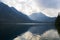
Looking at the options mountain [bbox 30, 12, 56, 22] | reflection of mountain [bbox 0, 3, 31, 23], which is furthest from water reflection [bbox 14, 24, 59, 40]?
reflection of mountain [bbox 0, 3, 31, 23]

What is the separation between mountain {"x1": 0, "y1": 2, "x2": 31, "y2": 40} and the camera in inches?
117

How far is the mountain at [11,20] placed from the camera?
2.96 metres

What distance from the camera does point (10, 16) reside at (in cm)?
307

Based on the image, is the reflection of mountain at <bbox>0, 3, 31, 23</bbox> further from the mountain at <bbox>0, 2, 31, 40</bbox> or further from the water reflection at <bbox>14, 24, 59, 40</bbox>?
the water reflection at <bbox>14, 24, 59, 40</bbox>

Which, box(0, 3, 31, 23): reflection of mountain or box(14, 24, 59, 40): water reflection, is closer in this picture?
box(14, 24, 59, 40): water reflection

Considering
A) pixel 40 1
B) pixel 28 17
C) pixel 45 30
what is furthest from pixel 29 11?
pixel 45 30

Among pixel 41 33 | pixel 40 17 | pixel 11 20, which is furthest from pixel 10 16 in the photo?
pixel 41 33

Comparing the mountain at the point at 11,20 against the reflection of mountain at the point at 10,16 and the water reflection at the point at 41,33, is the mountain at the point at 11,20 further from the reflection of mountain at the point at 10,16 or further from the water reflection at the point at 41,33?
the water reflection at the point at 41,33

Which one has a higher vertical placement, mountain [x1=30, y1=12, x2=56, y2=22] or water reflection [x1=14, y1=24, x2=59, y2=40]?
mountain [x1=30, y1=12, x2=56, y2=22]

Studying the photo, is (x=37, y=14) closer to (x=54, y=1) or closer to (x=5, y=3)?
(x=54, y=1)

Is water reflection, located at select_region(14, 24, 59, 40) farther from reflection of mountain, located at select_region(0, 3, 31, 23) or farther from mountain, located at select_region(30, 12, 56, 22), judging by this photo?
reflection of mountain, located at select_region(0, 3, 31, 23)

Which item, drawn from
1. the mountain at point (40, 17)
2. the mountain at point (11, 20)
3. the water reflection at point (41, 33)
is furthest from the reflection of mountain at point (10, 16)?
the water reflection at point (41, 33)

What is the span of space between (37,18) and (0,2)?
2.96 feet

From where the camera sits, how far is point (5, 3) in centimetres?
315
